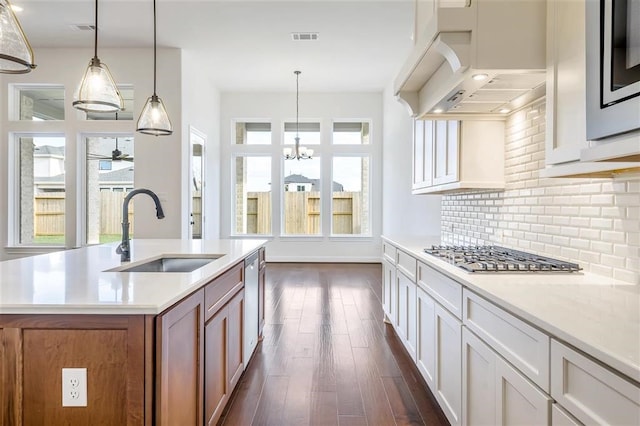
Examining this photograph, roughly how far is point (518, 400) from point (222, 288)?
1437mm

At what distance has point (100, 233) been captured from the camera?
597 centimetres

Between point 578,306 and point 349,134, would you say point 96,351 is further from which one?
point 349,134

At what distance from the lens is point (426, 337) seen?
2355 millimetres

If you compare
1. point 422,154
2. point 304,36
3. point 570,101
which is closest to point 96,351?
point 570,101

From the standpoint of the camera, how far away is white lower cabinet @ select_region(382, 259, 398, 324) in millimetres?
3346

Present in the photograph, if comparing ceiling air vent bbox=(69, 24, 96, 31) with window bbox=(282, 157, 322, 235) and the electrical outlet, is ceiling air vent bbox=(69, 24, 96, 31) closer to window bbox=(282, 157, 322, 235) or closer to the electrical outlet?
window bbox=(282, 157, 322, 235)

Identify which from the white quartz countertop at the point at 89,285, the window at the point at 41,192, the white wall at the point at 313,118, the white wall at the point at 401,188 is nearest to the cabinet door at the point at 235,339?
the white quartz countertop at the point at 89,285

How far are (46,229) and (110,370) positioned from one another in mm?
5830

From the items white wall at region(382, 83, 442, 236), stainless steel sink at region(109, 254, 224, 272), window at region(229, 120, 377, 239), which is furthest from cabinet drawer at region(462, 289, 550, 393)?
window at region(229, 120, 377, 239)

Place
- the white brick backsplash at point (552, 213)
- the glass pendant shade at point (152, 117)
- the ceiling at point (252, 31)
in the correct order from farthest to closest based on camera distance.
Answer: the ceiling at point (252, 31)
the glass pendant shade at point (152, 117)
the white brick backsplash at point (552, 213)

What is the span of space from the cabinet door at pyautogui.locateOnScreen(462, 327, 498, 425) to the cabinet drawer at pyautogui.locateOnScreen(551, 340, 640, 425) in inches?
16.5

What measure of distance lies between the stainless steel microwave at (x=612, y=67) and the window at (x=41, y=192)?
669 centimetres

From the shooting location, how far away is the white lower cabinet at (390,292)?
335 cm

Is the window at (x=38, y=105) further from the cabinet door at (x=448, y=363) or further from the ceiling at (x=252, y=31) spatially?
the cabinet door at (x=448, y=363)
